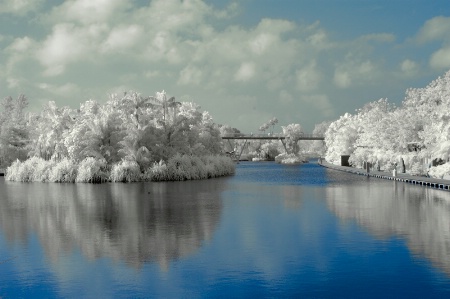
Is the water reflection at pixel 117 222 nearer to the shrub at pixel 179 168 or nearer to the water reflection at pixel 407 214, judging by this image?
the water reflection at pixel 407 214

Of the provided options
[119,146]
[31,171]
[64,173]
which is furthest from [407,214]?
[31,171]

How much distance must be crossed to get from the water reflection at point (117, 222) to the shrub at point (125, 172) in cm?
1623

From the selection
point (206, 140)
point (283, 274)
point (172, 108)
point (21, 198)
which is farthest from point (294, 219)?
point (206, 140)

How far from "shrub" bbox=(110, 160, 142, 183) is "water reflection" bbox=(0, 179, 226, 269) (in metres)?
16.2

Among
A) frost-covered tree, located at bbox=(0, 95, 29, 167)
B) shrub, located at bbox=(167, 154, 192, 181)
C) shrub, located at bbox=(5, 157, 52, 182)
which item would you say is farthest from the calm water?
frost-covered tree, located at bbox=(0, 95, 29, 167)

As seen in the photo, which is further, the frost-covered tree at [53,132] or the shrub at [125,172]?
the frost-covered tree at [53,132]

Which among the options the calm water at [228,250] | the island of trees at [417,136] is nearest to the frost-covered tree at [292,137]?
the island of trees at [417,136]

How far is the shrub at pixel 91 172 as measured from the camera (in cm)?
6219

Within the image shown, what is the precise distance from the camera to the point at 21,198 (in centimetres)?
4347

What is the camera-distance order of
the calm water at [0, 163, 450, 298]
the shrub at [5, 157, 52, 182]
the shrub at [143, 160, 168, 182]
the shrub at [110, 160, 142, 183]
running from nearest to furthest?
the calm water at [0, 163, 450, 298]
the shrub at [110, 160, 142, 183]
the shrub at [143, 160, 168, 182]
the shrub at [5, 157, 52, 182]

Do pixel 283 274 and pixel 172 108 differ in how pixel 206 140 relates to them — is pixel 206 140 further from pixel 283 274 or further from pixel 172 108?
pixel 283 274

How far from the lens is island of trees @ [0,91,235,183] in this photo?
63.9m

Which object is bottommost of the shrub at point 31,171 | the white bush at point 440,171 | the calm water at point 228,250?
the calm water at point 228,250

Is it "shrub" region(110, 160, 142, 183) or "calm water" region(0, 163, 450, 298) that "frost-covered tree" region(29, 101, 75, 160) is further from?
"calm water" region(0, 163, 450, 298)
